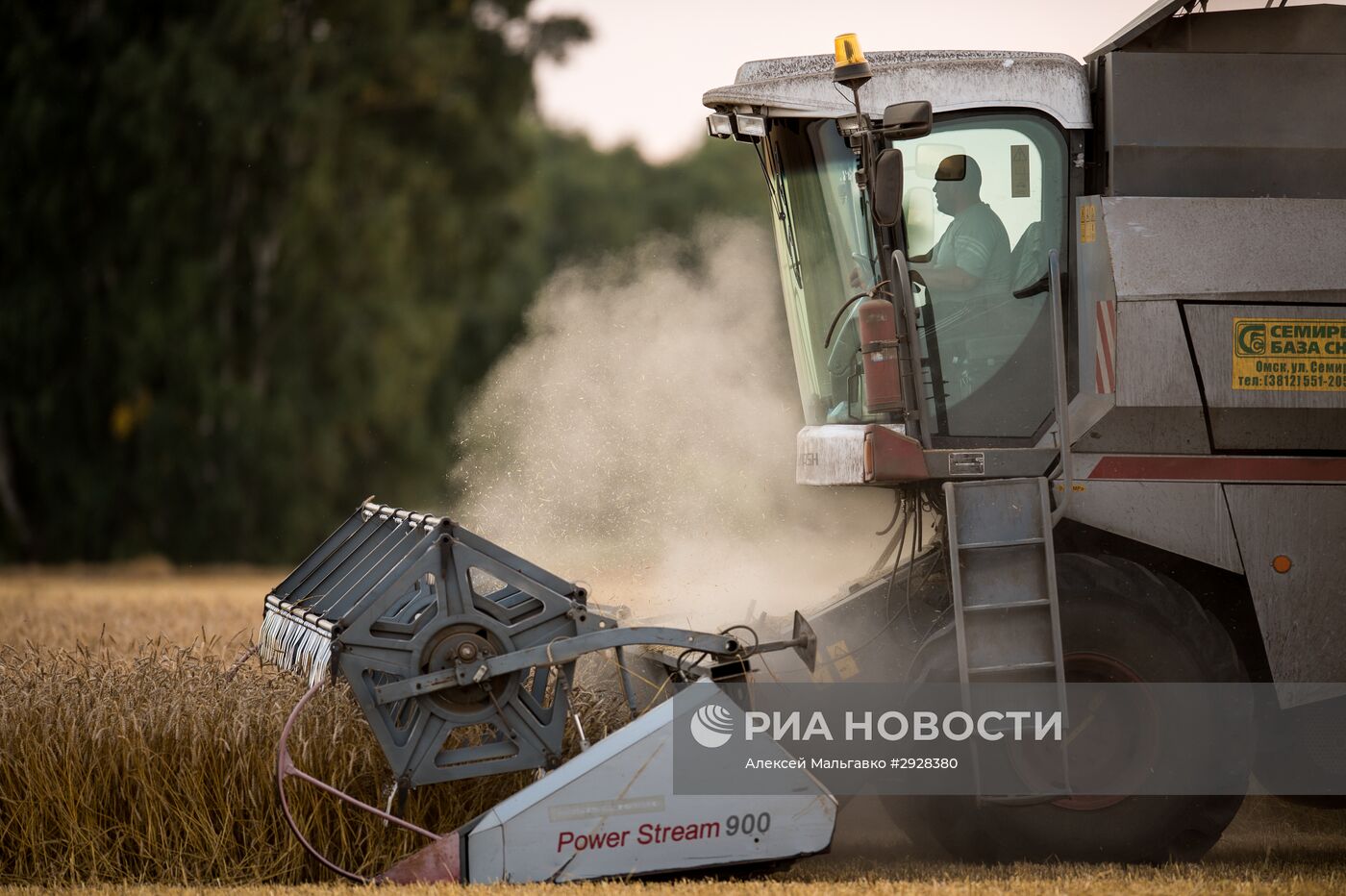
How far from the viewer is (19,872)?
529 cm

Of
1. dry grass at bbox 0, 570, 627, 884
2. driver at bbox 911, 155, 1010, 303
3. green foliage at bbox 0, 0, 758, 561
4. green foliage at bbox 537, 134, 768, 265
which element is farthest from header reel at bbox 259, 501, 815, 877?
green foliage at bbox 537, 134, 768, 265

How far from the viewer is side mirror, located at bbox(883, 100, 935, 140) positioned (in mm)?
5230

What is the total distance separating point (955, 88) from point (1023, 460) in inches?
54.1

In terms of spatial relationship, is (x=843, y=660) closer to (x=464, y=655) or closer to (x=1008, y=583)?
(x=1008, y=583)

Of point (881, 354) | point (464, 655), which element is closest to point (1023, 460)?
point (881, 354)

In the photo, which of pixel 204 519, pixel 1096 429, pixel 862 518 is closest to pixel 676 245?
pixel 204 519

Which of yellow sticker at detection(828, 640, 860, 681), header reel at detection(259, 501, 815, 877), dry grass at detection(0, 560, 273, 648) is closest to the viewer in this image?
header reel at detection(259, 501, 815, 877)

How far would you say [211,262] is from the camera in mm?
21203

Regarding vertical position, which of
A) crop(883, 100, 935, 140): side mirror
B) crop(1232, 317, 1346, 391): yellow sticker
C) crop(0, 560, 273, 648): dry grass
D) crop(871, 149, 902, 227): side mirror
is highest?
crop(883, 100, 935, 140): side mirror

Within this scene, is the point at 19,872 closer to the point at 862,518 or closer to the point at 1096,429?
the point at 1096,429

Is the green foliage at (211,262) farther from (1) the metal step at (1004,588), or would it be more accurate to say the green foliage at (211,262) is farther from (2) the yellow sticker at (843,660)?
(1) the metal step at (1004,588)

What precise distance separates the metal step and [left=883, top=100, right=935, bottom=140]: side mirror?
3.94 feet

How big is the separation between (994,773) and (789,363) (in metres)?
3.60

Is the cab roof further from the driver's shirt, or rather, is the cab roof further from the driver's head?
the driver's shirt
